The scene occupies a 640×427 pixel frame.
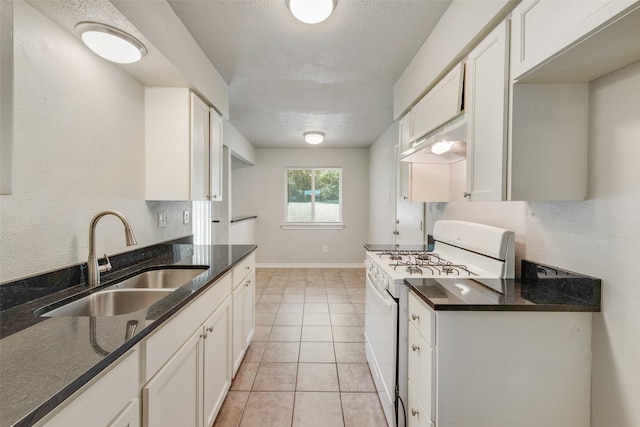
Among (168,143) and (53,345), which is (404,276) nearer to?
(53,345)

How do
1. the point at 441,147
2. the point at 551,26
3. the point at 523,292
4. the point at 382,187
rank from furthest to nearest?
the point at 382,187
the point at 441,147
the point at 523,292
the point at 551,26

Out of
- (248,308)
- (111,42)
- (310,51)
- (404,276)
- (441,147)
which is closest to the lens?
(111,42)

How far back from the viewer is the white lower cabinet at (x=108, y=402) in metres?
0.68

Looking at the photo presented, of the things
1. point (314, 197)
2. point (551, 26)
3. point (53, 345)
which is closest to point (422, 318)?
point (551, 26)

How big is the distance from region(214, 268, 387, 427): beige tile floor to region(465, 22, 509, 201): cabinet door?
60.1 inches

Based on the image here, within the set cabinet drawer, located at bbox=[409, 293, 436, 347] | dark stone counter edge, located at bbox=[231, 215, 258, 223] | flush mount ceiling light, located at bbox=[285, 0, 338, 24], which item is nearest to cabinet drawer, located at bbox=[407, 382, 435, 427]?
cabinet drawer, located at bbox=[409, 293, 436, 347]

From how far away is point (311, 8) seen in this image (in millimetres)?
1526

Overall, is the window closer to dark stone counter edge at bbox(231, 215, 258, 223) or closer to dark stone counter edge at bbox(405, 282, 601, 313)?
dark stone counter edge at bbox(231, 215, 258, 223)

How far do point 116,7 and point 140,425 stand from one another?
167cm

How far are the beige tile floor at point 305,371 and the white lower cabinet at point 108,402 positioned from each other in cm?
107

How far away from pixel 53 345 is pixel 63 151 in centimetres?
101

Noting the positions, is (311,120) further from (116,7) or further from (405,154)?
(116,7)

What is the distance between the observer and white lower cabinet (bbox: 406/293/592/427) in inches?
46.3

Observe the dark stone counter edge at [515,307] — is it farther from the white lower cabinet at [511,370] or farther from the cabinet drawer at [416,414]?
the cabinet drawer at [416,414]
